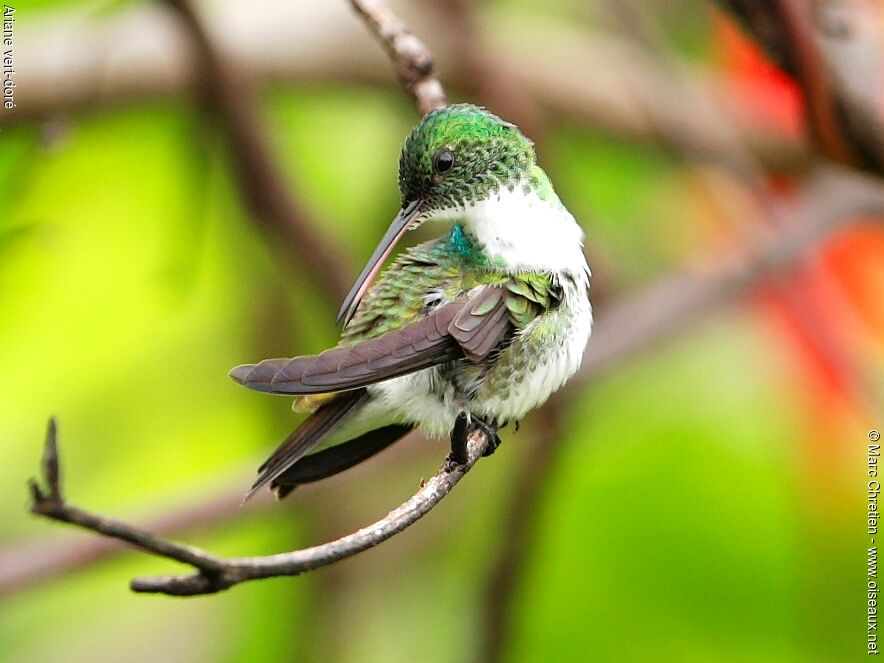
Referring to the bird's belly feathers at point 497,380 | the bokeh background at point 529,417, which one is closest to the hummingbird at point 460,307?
the bird's belly feathers at point 497,380

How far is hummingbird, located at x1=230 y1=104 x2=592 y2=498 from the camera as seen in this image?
185 centimetres

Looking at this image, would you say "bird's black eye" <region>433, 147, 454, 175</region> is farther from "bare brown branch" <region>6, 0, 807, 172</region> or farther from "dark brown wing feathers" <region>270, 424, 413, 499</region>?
"bare brown branch" <region>6, 0, 807, 172</region>

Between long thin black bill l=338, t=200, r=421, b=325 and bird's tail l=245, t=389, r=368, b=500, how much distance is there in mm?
136

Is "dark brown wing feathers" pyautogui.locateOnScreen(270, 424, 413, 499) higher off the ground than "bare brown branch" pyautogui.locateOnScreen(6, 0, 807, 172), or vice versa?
"bare brown branch" pyautogui.locateOnScreen(6, 0, 807, 172)

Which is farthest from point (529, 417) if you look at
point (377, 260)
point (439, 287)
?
point (377, 260)

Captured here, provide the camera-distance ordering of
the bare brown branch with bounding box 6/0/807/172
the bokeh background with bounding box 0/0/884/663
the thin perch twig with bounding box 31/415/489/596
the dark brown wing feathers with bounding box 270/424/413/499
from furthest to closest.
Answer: the bokeh background with bounding box 0/0/884/663, the bare brown branch with bounding box 6/0/807/172, the dark brown wing feathers with bounding box 270/424/413/499, the thin perch twig with bounding box 31/415/489/596

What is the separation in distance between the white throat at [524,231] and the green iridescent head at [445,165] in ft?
0.09

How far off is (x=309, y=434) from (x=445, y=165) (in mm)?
585

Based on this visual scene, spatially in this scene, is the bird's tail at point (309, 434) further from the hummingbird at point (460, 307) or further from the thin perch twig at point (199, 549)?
the thin perch twig at point (199, 549)

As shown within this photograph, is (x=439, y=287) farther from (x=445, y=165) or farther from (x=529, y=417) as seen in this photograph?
(x=529, y=417)

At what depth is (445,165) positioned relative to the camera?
2129 millimetres

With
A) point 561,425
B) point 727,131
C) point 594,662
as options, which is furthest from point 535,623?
point 727,131

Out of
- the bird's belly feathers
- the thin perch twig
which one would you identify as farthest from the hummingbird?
the thin perch twig

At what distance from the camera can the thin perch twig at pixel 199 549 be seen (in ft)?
3.30
